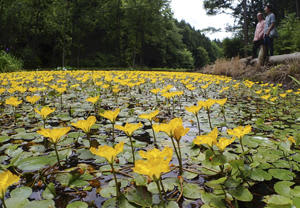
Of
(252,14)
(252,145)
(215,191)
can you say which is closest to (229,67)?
(252,145)

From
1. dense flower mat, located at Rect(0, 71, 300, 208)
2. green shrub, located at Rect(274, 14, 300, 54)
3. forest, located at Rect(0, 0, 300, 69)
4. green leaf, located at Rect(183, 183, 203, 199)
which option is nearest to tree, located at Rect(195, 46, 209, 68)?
forest, located at Rect(0, 0, 300, 69)

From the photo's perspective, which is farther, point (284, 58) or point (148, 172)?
point (284, 58)

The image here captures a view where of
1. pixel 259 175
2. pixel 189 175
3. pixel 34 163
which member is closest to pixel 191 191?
pixel 189 175

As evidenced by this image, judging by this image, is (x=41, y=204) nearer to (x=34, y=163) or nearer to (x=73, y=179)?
(x=73, y=179)

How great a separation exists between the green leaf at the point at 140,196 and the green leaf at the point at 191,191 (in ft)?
0.46

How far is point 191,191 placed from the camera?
0.70m

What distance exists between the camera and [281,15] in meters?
15.3

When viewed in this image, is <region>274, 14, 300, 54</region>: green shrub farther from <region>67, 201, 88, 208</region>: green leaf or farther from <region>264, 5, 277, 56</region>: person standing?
<region>67, 201, 88, 208</region>: green leaf

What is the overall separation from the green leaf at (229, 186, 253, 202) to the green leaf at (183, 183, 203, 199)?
11 centimetres

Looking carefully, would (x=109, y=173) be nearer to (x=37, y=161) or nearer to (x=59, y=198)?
(x=59, y=198)

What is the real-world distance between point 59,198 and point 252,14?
18974mm

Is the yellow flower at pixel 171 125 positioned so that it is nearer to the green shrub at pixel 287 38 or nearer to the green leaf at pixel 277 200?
the green leaf at pixel 277 200

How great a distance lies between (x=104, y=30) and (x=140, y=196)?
2764 cm

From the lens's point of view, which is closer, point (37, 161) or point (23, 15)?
point (37, 161)
